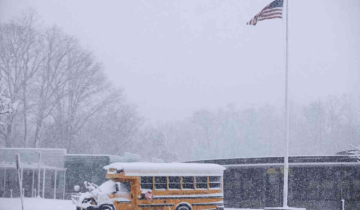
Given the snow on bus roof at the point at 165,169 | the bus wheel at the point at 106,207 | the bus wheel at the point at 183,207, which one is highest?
the snow on bus roof at the point at 165,169

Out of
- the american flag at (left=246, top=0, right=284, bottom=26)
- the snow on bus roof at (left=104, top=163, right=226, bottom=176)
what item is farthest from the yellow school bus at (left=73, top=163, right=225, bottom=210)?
the american flag at (left=246, top=0, right=284, bottom=26)

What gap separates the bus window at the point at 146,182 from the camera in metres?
20.1

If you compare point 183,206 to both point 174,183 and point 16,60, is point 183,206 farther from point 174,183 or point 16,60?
point 16,60

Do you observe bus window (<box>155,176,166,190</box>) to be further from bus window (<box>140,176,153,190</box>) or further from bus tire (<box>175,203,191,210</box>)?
bus tire (<box>175,203,191,210</box>)

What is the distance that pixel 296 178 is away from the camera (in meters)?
32.0

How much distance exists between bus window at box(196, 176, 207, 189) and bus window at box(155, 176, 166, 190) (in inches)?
58.6

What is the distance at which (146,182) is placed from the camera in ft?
66.1

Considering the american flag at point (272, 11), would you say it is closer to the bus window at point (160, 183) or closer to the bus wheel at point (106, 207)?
the bus window at point (160, 183)

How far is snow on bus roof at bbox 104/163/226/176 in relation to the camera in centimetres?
1989

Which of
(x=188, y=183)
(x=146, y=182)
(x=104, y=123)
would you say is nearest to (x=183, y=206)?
(x=188, y=183)

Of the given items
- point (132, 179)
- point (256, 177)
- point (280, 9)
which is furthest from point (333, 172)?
point (132, 179)

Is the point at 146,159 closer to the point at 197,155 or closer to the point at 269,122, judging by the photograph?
the point at 197,155

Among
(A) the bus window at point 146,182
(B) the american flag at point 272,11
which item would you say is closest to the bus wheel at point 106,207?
(A) the bus window at point 146,182

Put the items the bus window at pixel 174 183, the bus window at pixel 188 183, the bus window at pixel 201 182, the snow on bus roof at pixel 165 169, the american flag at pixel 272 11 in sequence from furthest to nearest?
the american flag at pixel 272 11 → the bus window at pixel 201 182 → the bus window at pixel 188 183 → the bus window at pixel 174 183 → the snow on bus roof at pixel 165 169
